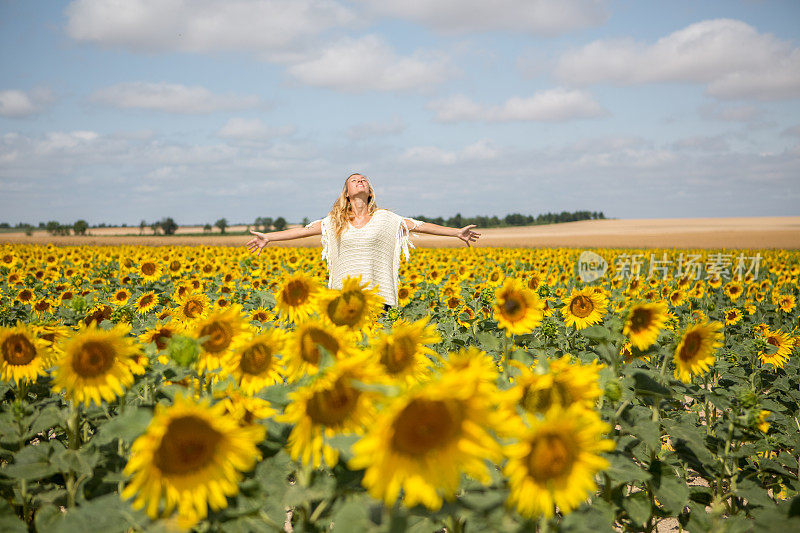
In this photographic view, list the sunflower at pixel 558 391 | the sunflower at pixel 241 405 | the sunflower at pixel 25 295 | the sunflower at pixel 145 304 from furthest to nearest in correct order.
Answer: the sunflower at pixel 25 295, the sunflower at pixel 145 304, the sunflower at pixel 241 405, the sunflower at pixel 558 391

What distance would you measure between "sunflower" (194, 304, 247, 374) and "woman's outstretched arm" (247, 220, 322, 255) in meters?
2.46

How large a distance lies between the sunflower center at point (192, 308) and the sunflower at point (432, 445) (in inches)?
107

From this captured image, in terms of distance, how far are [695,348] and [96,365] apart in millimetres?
2792

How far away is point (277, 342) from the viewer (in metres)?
2.07

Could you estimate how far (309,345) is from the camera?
6.35 ft

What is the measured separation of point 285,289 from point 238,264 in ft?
40.1

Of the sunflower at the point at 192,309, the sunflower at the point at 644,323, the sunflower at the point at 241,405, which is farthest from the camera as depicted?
the sunflower at the point at 192,309

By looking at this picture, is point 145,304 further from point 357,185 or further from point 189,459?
point 189,459

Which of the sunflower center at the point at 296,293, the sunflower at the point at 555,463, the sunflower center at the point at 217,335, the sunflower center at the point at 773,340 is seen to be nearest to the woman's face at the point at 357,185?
the sunflower center at the point at 296,293

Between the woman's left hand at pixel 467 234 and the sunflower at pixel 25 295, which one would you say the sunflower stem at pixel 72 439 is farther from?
the sunflower at pixel 25 295

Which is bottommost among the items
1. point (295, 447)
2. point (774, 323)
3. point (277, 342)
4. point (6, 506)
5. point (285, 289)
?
point (774, 323)

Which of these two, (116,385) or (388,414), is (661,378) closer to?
(388,414)

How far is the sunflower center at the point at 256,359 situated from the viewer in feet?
6.86

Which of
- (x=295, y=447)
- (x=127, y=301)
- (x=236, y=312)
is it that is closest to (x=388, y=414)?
(x=295, y=447)
